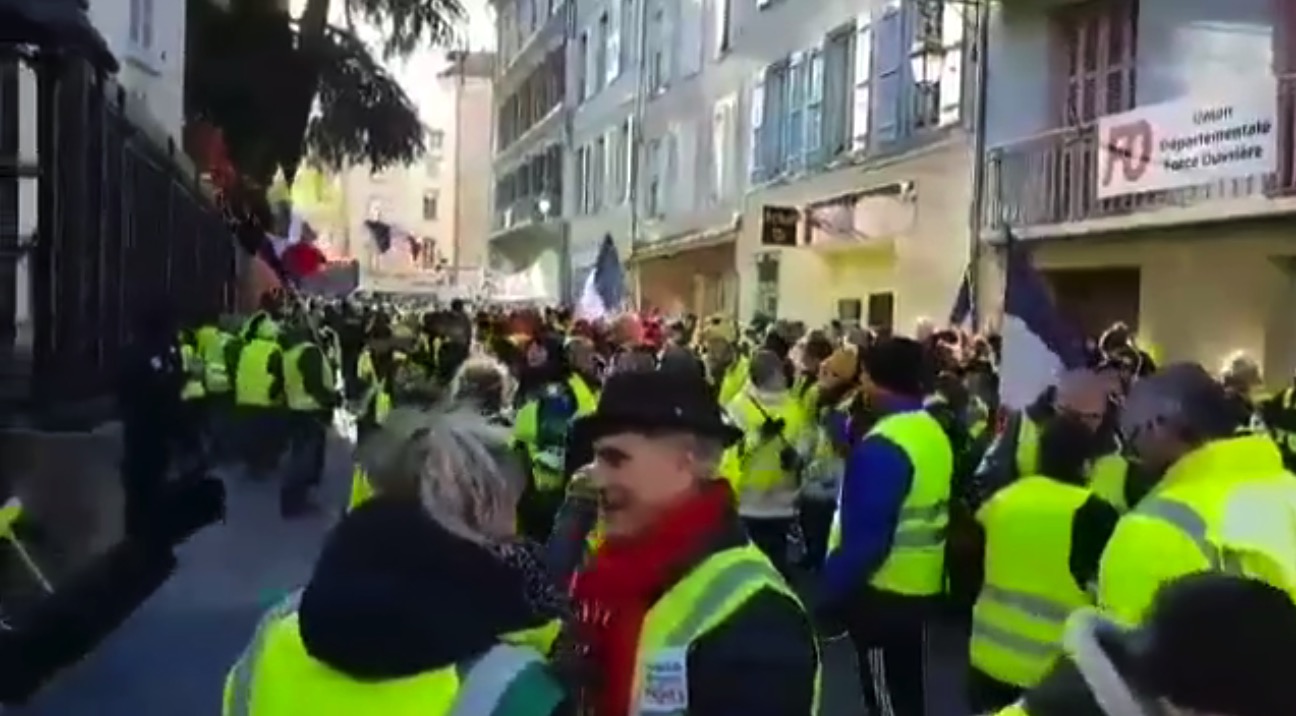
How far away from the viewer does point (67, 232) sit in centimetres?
1104

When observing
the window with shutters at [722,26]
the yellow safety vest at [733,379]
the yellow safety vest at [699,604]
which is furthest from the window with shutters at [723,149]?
the yellow safety vest at [699,604]

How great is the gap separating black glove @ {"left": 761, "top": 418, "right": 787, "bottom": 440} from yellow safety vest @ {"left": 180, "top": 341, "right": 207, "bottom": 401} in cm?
663

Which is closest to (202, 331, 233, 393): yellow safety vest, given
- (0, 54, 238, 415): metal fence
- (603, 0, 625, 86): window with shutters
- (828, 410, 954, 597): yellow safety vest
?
(0, 54, 238, 415): metal fence

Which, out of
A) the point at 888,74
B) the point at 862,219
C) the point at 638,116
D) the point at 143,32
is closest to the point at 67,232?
the point at 143,32

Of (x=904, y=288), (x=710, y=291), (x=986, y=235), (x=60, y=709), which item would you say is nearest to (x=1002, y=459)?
(x=60, y=709)

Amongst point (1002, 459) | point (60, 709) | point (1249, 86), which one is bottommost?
point (60, 709)

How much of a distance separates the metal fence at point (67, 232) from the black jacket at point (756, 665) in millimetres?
7486

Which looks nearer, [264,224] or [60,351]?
[60,351]

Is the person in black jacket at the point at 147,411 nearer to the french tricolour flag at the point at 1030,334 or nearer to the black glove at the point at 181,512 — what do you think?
the black glove at the point at 181,512

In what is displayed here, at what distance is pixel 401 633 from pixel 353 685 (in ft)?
0.44

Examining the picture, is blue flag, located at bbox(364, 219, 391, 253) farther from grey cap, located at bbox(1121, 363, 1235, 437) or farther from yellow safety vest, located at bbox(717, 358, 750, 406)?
grey cap, located at bbox(1121, 363, 1235, 437)

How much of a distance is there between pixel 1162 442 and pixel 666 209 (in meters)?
41.7

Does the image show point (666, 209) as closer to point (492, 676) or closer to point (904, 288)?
point (904, 288)

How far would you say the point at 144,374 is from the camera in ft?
49.1
